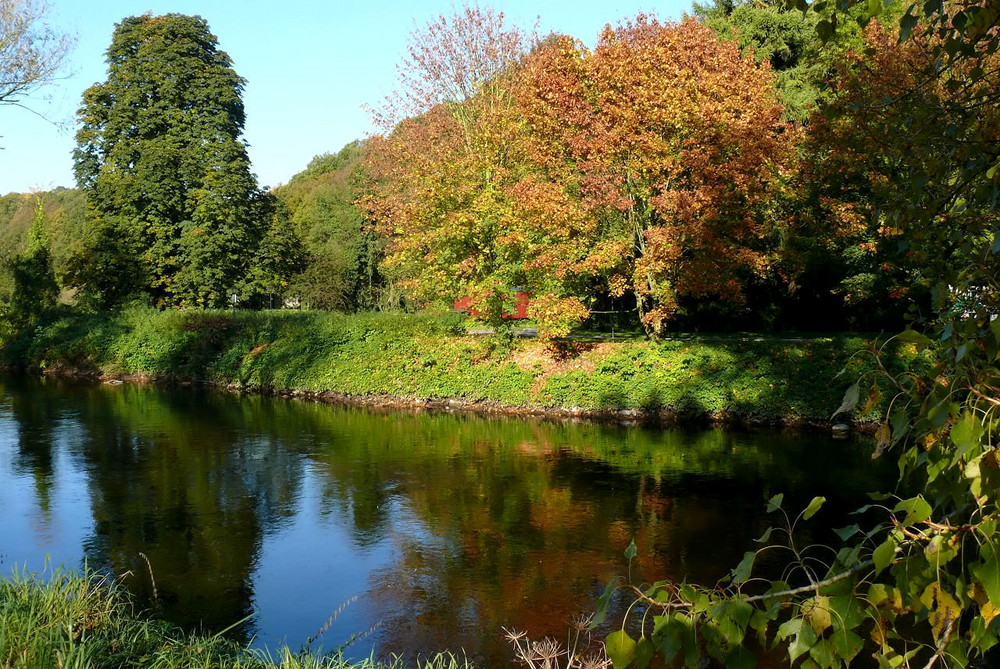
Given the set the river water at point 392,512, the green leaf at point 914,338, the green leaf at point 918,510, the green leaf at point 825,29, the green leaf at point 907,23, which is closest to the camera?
the green leaf at point 918,510

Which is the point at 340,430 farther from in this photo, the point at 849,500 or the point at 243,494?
the point at 849,500

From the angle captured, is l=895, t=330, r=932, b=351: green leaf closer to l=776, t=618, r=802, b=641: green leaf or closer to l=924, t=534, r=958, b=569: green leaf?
l=924, t=534, r=958, b=569: green leaf

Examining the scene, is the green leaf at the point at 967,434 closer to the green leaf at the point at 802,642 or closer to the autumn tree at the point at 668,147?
the green leaf at the point at 802,642

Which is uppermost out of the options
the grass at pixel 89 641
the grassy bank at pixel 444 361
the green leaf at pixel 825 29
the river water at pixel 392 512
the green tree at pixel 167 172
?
the green tree at pixel 167 172

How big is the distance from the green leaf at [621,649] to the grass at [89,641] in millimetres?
4196

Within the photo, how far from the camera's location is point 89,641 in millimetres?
6410

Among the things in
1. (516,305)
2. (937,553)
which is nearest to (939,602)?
(937,553)

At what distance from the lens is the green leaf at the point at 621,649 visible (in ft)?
8.13

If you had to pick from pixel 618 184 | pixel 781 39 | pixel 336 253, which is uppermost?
pixel 781 39

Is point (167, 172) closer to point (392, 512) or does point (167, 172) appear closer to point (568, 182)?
point (568, 182)

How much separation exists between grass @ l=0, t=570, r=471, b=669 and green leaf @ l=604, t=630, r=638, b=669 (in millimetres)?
4196

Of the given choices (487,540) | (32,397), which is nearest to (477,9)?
(32,397)

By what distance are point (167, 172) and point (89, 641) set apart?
34967 mm

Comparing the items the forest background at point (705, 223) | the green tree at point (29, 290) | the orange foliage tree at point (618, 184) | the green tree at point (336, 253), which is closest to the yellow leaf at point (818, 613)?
the forest background at point (705, 223)
